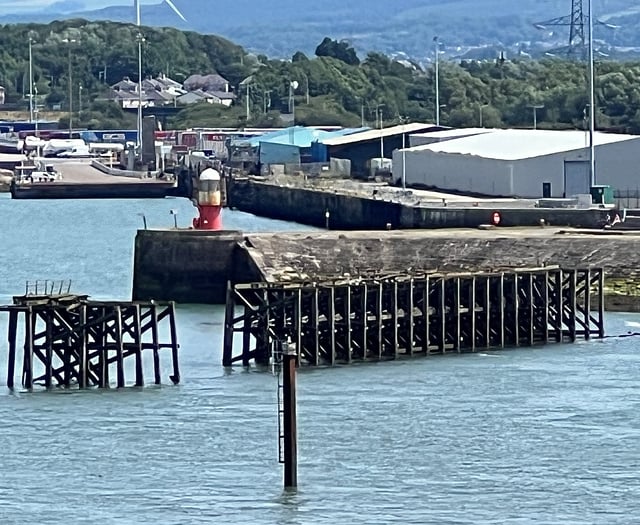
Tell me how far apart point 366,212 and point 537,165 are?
5.78m

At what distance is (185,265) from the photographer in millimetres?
48219

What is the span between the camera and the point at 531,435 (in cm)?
3105

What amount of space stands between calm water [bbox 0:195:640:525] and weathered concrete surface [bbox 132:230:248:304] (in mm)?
7060

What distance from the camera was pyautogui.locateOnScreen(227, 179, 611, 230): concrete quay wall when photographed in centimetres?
5809

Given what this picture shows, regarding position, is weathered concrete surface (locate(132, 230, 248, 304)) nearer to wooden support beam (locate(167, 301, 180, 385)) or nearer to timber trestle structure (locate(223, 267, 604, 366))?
timber trestle structure (locate(223, 267, 604, 366))

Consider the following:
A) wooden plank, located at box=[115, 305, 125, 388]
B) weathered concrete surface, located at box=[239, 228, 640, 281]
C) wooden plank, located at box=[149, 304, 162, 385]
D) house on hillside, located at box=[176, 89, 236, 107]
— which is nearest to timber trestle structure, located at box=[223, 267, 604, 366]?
wooden plank, located at box=[149, 304, 162, 385]

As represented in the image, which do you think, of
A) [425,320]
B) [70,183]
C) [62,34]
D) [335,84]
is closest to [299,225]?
[70,183]

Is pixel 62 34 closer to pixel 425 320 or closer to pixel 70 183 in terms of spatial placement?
pixel 70 183

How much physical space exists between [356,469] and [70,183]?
75925mm

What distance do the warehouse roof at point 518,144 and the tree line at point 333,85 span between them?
1450cm

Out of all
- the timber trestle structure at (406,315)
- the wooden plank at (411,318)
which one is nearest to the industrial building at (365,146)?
the timber trestle structure at (406,315)

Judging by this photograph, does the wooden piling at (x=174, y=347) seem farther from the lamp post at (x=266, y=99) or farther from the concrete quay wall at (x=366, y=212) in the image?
the lamp post at (x=266, y=99)

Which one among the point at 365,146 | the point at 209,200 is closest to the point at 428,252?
the point at 209,200

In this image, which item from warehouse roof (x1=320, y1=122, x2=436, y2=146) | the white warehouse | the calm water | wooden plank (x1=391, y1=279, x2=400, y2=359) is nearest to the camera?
the calm water
